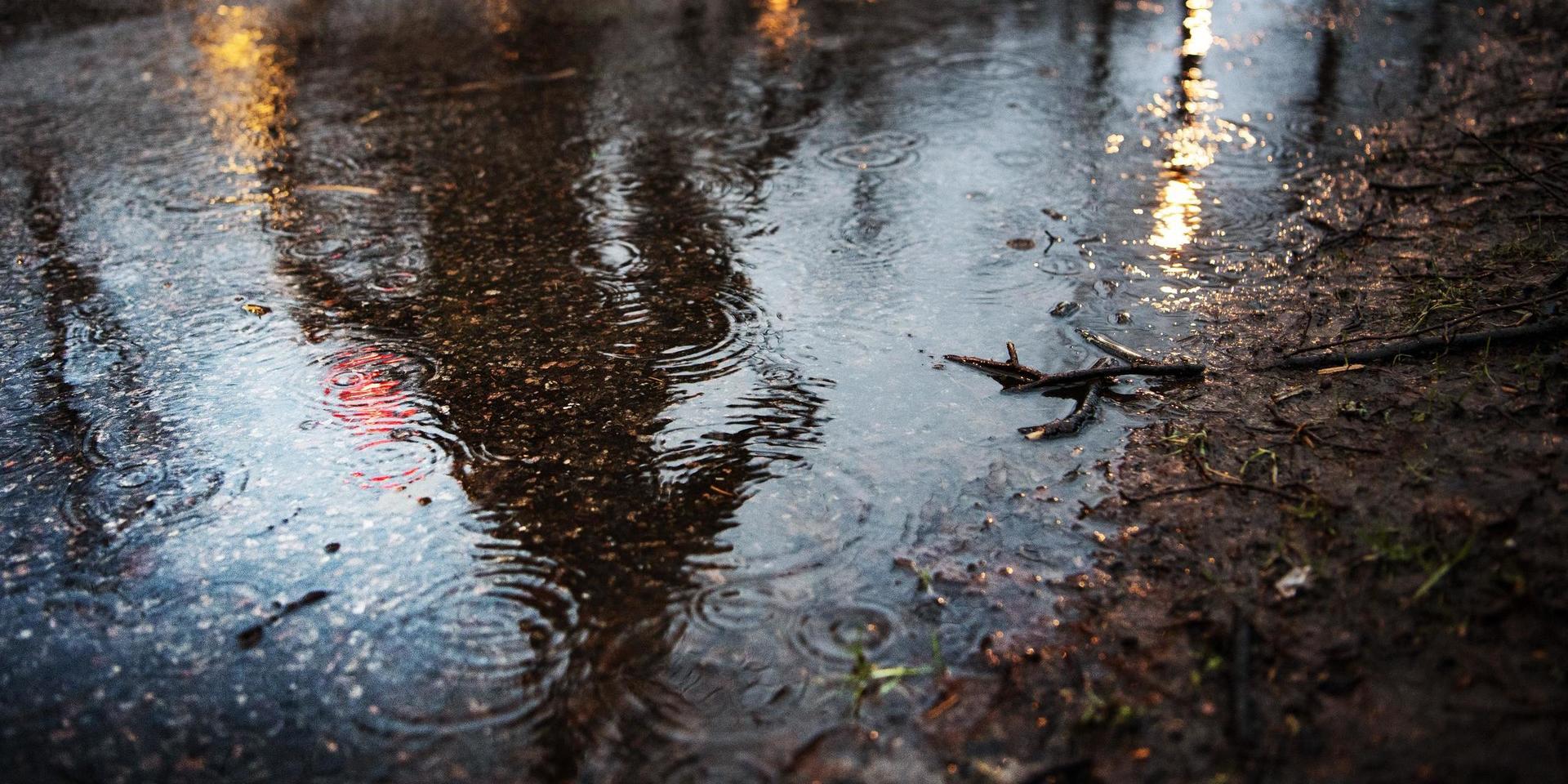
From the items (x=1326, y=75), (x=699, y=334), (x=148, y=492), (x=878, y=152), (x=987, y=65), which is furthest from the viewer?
(x=987, y=65)

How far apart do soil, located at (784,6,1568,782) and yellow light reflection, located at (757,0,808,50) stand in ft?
18.1

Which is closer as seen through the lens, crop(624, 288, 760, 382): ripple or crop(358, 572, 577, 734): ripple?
crop(358, 572, 577, 734): ripple

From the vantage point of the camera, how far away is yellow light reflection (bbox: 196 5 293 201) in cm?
607

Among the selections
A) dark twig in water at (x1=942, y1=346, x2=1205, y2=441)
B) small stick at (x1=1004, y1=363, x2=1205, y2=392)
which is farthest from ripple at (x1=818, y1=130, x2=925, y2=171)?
small stick at (x1=1004, y1=363, x2=1205, y2=392)

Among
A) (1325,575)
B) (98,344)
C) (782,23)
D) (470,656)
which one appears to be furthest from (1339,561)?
(782,23)

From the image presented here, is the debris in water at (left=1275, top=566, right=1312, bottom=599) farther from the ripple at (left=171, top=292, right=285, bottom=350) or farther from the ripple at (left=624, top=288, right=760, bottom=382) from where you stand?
the ripple at (left=171, top=292, right=285, bottom=350)

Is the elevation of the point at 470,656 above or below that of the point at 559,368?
below

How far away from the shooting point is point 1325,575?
244 centimetres

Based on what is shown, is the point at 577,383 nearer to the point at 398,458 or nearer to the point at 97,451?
the point at 398,458

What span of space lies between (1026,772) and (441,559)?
1.56 m

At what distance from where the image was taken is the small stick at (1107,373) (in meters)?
3.38

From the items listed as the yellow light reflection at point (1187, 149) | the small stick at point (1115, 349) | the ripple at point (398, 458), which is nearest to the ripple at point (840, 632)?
A: the ripple at point (398, 458)

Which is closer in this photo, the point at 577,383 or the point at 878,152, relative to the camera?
the point at 577,383

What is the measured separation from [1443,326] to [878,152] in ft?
9.96
